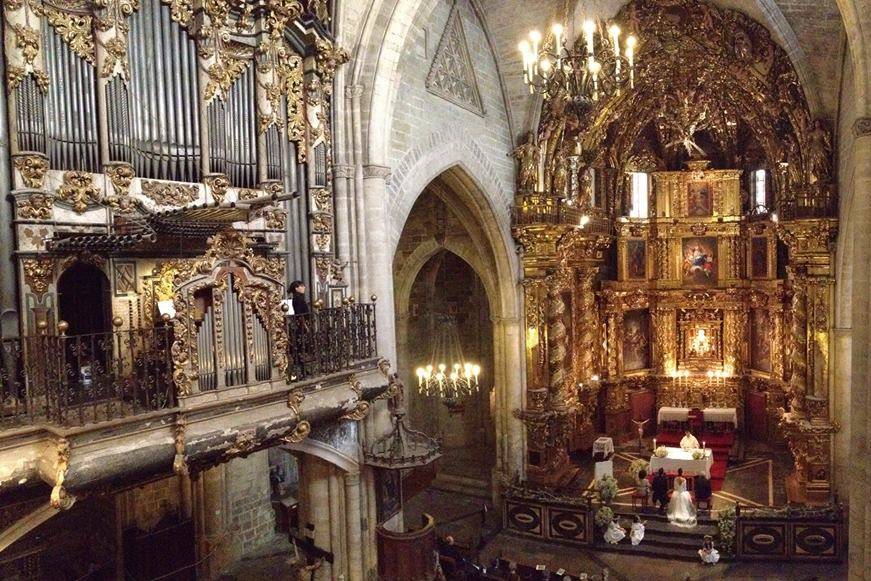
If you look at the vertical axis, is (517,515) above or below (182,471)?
below

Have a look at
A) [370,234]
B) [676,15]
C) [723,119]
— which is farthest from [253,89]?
[723,119]

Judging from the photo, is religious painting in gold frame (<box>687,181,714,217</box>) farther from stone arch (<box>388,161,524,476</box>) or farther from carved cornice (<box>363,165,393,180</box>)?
carved cornice (<box>363,165,393,180</box>)

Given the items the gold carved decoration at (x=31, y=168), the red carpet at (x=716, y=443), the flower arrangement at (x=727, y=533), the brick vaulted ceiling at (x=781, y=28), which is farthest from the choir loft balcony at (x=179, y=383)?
the red carpet at (x=716, y=443)

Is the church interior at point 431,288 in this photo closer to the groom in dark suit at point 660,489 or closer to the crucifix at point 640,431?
the groom in dark suit at point 660,489

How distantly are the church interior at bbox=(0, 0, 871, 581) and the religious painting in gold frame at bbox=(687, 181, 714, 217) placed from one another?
122mm

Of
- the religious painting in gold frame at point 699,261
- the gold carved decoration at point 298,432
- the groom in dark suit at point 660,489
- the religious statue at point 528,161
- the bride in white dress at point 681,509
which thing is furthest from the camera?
the religious painting in gold frame at point 699,261

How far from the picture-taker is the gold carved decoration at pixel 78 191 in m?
6.93

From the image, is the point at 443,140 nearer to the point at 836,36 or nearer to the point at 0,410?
the point at 836,36

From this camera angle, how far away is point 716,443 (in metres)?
20.7

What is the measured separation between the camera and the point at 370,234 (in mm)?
11188

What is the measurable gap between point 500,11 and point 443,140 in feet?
13.5

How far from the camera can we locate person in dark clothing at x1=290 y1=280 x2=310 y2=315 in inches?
355

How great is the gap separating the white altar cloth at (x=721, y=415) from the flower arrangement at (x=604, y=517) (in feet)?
28.1

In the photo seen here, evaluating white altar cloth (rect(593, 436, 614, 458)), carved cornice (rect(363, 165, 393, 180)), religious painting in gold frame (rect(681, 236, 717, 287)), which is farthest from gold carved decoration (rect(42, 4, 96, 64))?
religious painting in gold frame (rect(681, 236, 717, 287))
